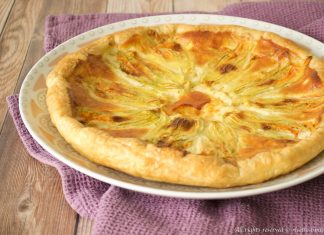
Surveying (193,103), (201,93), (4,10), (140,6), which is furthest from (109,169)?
(4,10)

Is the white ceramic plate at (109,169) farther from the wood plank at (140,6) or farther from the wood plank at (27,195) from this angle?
the wood plank at (140,6)

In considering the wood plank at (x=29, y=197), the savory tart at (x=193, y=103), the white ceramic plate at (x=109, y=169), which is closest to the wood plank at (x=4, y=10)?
the white ceramic plate at (x=109, y=169)

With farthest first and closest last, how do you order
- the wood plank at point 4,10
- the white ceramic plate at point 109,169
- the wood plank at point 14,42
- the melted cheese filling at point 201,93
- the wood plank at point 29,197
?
1. the wood plank at point 4,10
2. the wood plank at point 14,42
3. the melted cheese filling at point 201,93
4. the wood plank at point 29,197
5. the white ceramic plate at point 109,169

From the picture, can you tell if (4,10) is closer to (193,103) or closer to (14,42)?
(14,42)

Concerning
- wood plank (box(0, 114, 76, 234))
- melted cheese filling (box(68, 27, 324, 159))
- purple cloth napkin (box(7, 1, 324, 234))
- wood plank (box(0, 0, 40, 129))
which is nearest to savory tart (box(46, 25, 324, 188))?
melted cheese filling (box(68, 27, 324, 159))

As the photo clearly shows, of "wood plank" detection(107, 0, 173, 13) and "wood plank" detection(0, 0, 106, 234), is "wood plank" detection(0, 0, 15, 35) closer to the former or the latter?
"wood plank" detection(107, 0, 173, 13)

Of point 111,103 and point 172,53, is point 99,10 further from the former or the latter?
point 111,103
